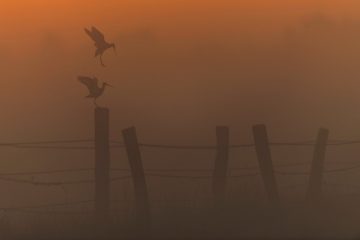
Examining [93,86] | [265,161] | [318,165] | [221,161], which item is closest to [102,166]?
[93,86]

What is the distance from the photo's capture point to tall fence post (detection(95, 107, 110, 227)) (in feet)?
9.84

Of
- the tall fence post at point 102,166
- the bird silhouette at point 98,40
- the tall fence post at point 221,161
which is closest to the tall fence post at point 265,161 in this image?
the tall fence post at point 221,161

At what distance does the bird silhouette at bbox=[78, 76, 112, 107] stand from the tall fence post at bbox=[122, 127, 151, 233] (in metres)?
0.27

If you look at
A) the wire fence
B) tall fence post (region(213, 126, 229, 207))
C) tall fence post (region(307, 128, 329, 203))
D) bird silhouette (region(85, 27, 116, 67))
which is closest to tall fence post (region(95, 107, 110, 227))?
the wire fence

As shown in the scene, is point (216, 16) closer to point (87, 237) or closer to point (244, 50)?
point (244, 50)

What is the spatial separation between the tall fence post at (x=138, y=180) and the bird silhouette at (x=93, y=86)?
271 mm

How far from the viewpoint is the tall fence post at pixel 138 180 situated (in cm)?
302

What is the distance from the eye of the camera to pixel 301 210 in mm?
3258

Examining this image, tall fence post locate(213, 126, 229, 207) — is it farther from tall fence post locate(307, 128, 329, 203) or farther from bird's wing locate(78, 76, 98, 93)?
bird's wing locate(78, 76, 98, 93)

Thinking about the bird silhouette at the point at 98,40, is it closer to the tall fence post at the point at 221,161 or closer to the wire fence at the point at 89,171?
the wire fence at the point at 89,171

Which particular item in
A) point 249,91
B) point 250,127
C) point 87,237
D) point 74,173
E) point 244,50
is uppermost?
point 244,50

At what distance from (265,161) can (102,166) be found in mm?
994

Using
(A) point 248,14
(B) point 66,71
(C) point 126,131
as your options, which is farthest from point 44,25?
(A) point 248,14

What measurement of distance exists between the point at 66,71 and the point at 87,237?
0.99 meters
